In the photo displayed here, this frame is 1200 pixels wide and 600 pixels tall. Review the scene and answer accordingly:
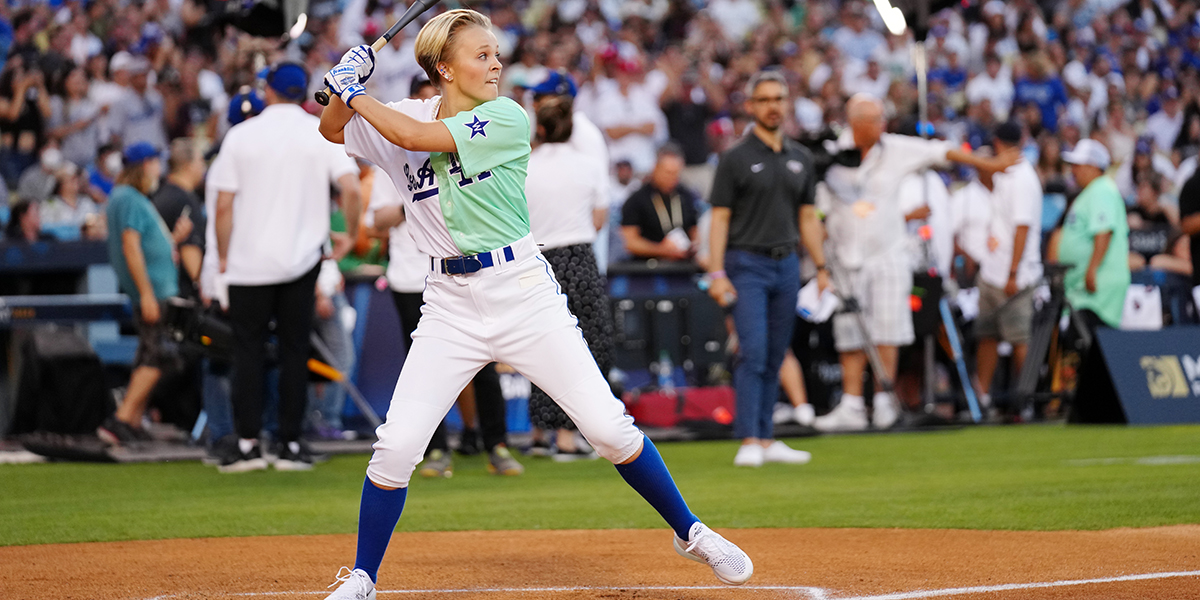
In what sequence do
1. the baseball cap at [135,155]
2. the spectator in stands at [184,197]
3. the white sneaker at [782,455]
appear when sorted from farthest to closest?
the spectator in stands at [184,197] < the baseball cap at [135,155] < the white sneaker at [782,455]

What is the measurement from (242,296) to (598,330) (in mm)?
2258

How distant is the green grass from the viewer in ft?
19.6

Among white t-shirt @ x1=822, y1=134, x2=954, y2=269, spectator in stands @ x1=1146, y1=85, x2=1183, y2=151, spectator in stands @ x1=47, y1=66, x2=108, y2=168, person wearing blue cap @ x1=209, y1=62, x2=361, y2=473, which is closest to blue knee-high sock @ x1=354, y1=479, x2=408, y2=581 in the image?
person wearing blue cap @ x1=209, y1=62, x2=361, y2=473

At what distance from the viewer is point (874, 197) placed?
11109 mm

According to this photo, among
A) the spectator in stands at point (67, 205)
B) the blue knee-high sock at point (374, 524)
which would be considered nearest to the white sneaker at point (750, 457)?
the blue knee-high sock at point (374, 524)

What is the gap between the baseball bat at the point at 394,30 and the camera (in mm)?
4129

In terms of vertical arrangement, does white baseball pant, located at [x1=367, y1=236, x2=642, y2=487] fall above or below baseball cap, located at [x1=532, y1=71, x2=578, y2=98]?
below

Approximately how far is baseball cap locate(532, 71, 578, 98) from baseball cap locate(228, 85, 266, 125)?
1.92 meters

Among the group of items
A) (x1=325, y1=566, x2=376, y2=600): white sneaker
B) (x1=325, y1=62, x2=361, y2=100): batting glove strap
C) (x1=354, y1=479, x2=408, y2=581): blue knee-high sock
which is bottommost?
(x1=325, y1=566, x2=376, y2=600): white sneaker

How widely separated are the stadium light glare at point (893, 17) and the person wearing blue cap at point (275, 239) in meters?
5.99

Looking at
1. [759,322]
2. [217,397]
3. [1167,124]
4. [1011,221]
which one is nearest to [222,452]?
[217,397]

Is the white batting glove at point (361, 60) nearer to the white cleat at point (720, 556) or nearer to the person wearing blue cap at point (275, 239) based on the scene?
the white cleat at point (720, 556)

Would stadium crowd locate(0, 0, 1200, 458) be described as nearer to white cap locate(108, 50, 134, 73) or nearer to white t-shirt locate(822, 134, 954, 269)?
white cap locate(108, 50, 134, 73)

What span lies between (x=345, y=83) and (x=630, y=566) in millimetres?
2124
